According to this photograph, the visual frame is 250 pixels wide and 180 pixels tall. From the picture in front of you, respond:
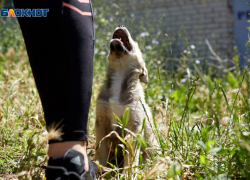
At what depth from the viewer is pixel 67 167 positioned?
1.68 meters

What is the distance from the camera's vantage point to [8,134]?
2.95 metres

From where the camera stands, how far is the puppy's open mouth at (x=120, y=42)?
2975 mm

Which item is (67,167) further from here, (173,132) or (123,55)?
(123,55)

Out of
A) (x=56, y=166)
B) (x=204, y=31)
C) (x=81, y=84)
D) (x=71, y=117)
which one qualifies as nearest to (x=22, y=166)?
(x=56, y=166)

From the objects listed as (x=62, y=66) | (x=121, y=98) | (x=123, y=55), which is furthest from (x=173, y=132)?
(x=62, y=66)

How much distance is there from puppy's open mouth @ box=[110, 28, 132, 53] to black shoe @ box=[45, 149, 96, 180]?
Result: 4.84 ft

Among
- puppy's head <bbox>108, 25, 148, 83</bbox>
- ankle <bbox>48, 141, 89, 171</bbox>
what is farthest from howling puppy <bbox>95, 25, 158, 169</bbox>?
ankle <bbox>48, 141, 89, 171</bbox>

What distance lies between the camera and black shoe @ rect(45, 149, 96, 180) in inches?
65.1

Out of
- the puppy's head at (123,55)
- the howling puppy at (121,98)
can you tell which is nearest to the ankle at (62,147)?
the howling puppy at (121,98)

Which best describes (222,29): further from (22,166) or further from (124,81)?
(22,166)

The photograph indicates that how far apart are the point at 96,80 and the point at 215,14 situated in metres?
7.02

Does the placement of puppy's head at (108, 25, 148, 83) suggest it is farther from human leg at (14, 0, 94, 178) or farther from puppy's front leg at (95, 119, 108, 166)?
human leg at (14, 0, 94, 178)

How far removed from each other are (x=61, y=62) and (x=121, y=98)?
3.46 feet

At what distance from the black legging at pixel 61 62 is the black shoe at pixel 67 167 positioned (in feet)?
0.31
